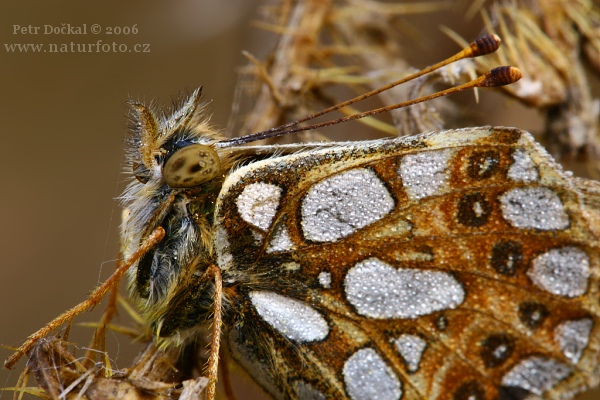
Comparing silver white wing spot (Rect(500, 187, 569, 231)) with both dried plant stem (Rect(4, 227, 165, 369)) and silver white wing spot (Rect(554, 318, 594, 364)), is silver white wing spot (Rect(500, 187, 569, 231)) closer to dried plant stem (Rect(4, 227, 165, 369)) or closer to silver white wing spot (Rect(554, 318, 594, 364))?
silver white wing spot (Rect(554, 318, 594, 364))

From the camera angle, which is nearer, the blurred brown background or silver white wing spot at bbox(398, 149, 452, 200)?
silver white wing spot at bbox(398, 149, 452, 200)

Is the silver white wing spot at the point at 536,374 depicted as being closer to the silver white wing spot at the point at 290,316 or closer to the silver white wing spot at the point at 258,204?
the silver white wing spot at the point at 290,316

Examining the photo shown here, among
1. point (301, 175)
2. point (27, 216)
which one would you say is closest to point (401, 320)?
point (301, 175)

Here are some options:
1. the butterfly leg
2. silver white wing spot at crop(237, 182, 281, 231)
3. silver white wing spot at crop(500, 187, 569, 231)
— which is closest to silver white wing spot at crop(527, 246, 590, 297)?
silver white wing spot at crop(500, 187, 569, 231)

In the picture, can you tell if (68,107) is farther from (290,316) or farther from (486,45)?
(486,45)

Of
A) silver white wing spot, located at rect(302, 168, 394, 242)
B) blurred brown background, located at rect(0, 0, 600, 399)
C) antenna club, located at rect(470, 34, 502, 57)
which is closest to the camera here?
antenna club, located at rect(470, 34, 502, 57)

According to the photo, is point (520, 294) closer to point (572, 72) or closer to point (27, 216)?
point (572, 72)
